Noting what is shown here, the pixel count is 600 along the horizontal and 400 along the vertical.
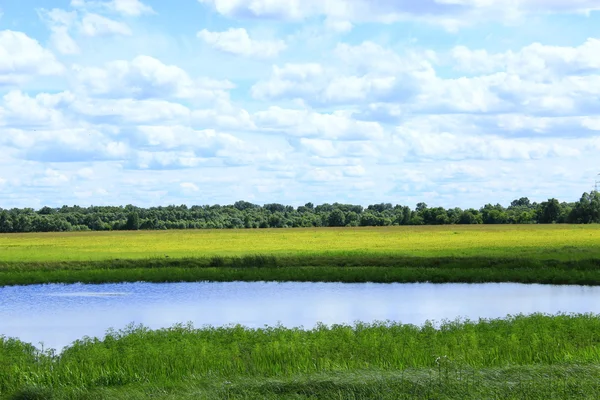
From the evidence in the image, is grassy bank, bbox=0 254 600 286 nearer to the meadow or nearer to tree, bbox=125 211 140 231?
the meadow

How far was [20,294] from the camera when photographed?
3747cm

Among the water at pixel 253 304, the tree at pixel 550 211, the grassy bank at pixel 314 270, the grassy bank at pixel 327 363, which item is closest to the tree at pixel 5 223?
the grassy bank at pixel 314 270

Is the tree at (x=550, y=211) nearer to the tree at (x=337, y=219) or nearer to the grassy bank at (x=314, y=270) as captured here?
the tree at (x=337, y=219)

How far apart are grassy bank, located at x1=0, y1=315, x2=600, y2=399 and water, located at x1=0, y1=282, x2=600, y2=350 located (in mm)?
4828

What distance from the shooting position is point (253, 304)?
3269 centimetres

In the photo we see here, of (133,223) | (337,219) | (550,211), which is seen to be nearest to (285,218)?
(337,219)

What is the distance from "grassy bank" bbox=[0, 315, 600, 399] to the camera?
46.5 ft

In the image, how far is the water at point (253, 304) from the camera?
2777cm

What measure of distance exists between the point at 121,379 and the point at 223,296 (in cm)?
1925

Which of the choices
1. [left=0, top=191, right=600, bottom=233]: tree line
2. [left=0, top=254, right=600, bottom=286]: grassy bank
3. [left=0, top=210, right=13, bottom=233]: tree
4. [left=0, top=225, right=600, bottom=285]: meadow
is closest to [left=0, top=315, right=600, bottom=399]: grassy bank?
[left=0, top=254, right=600, bottom=286]: grassy bank

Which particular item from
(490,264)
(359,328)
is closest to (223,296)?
(359,328)

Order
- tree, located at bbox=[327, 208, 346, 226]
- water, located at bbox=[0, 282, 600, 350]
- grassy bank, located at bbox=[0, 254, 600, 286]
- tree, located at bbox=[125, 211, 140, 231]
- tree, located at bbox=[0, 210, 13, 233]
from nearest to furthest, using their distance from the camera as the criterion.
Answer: water, located at bbox=[0, 282, 600, 350]
grassy bank, located at bbox=[0, 254, 600, 286]
tree, located at bbox=[0, 210, 13, 233]
tree, located at bbox=[125, 211, 140, 231]
tree, located at bbox=[327, 208, 346, 226]

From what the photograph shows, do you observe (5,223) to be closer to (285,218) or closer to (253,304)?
(285,218)

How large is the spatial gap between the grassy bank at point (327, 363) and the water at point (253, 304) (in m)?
4.83
